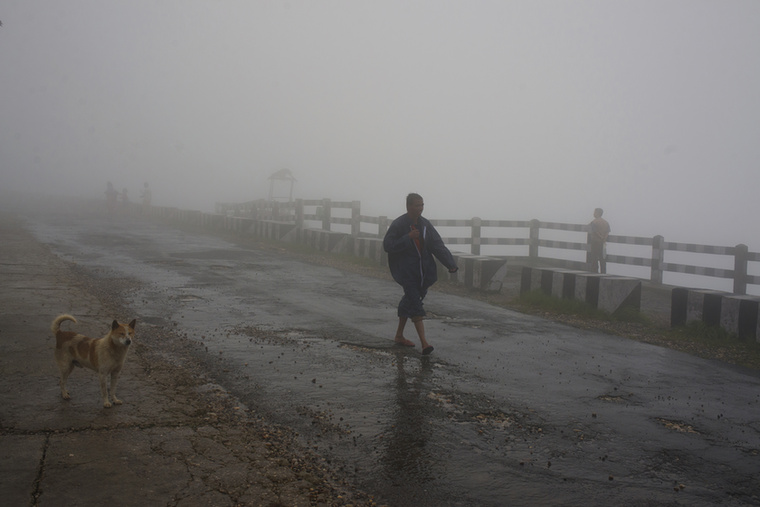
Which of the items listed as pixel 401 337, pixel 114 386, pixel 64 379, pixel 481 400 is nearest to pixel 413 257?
pixel 401 337

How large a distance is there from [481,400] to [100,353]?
121 inches

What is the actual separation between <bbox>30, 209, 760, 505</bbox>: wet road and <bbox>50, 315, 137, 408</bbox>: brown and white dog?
2.11 ft

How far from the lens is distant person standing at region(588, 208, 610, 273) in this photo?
1655 cm

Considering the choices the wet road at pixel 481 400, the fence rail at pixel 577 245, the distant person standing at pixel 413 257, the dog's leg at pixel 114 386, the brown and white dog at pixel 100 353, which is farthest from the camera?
the fence rail at pixel 577 245

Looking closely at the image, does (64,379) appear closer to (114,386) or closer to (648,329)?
(114,386)

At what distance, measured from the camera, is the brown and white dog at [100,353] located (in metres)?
4.64

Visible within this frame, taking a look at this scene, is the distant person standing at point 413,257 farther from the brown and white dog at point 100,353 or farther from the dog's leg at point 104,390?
the dog's leg at point 104,390

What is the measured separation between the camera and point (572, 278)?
11.3 meters

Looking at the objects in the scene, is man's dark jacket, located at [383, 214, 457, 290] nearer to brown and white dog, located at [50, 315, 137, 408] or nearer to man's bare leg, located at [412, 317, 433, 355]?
man's bare leg, located at [412, 317, 433, 355]

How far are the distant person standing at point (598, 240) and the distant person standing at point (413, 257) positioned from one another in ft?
33.6

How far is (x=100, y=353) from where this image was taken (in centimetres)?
466

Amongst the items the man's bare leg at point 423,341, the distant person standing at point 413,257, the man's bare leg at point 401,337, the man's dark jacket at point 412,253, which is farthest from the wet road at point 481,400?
the man's dark jacket at point 412,253

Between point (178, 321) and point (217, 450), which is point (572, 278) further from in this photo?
point (217, 450)

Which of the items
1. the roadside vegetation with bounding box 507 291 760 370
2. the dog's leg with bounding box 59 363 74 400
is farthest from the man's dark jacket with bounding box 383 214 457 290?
the dog's leg with bounding box 59 363 74 400
